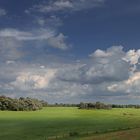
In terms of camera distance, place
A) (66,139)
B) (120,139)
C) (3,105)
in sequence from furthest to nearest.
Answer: (3,105)
(66,139)
(120,139)

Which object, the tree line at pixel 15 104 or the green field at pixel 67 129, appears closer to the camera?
the green field at pixel 67 129

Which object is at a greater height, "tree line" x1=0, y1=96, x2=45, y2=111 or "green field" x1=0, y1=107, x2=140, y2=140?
"tree line" x1=0, y1=96, x2=45, y2=111

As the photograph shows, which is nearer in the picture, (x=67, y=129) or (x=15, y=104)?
(x=67, y=129)

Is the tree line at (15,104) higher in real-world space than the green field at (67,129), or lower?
higher

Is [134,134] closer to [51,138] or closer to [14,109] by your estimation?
[51,138]

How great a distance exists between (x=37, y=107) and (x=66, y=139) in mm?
122529

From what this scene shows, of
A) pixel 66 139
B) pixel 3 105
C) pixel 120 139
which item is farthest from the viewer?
pixel 3 105

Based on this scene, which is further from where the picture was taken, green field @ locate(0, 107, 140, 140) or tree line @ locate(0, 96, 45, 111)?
tree line @ locate(0, 96, 45, 111)

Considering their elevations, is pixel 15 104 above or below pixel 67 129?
above

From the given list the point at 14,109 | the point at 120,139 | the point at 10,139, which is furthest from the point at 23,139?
the point at 14,109

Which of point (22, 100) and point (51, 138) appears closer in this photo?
point (51, 138)

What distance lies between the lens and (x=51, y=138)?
6731cm

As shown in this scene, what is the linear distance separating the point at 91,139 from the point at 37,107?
127m

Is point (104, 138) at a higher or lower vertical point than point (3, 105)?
lower
